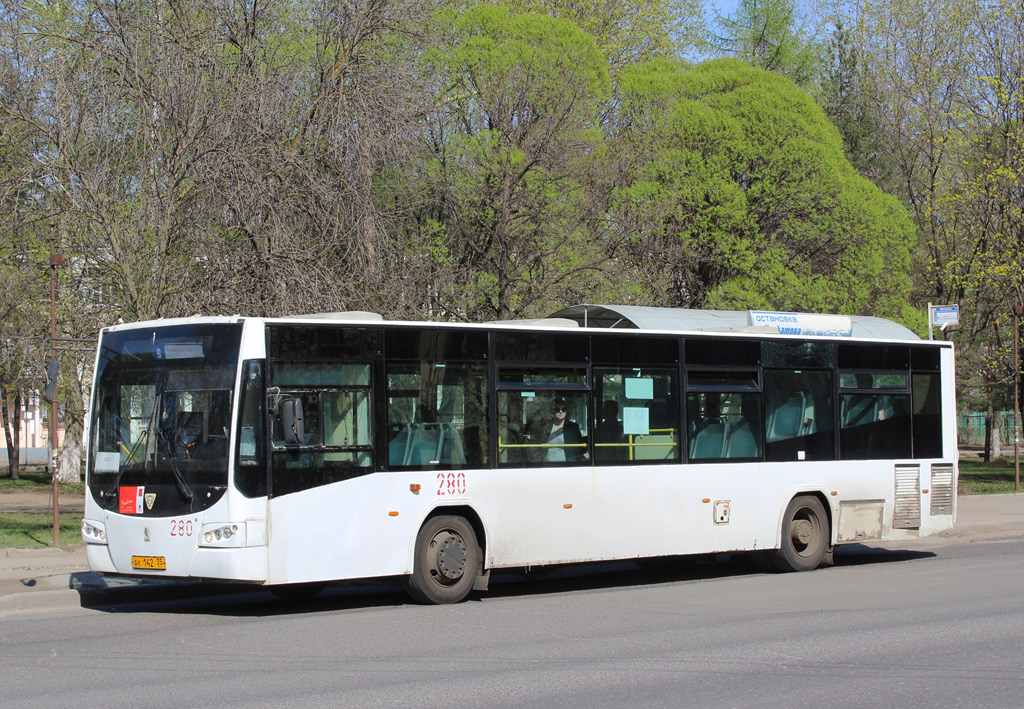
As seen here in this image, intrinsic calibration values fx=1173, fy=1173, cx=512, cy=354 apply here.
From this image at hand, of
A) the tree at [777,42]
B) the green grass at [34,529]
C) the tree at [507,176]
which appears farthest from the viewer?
the tree at [777,42]

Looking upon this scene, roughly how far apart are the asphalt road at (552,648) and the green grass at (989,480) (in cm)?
1867

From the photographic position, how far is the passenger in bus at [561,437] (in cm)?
1328

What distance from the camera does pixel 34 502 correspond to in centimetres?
2869

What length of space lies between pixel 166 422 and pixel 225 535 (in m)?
1.34

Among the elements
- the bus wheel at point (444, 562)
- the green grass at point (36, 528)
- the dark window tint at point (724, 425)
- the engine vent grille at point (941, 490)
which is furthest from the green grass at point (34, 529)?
the engine vent grille at point (941, 490)

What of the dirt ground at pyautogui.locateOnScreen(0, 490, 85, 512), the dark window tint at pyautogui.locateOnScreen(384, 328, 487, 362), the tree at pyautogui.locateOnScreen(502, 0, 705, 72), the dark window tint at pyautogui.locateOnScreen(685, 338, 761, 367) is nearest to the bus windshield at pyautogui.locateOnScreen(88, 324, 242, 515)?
the dark window tint at pyautogui.locateOnScreen(384, 328, 487, 362)

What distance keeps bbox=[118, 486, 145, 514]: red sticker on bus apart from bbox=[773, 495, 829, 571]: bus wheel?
8.27m

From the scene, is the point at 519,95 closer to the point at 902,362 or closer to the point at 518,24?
the point at 518,24

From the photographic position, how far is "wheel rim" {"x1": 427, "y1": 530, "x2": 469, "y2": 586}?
12289 mm

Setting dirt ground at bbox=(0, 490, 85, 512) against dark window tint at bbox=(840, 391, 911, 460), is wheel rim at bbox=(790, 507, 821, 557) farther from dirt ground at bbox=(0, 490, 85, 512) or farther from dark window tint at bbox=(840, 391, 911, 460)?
dirt ground at bbox=(0, 490, 85, 512)

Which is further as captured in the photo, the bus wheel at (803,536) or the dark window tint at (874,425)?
the dark window tint at (874,425)

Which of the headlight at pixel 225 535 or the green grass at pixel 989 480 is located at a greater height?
the headlight at pixel 225 535

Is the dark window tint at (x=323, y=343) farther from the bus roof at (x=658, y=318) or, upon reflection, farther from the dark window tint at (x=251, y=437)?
the bus roof at (x=658, y=318)

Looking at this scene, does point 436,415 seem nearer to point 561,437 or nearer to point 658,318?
point 561,437
